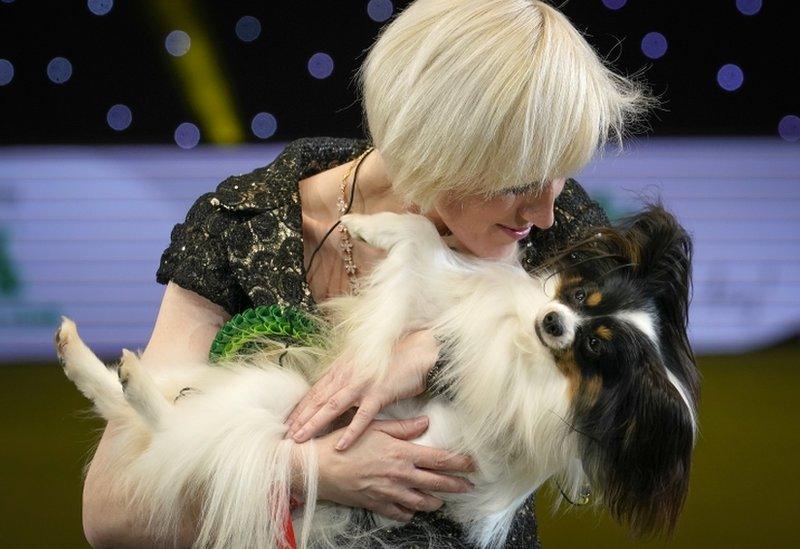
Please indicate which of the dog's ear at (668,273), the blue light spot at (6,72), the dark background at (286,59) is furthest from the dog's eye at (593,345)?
the blue light spot at (6,72)

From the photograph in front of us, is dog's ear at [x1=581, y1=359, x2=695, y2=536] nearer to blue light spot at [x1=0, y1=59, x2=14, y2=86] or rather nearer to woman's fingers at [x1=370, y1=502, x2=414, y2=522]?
woman's fingers at [x1=370, y1=502, x2=414, y2=522]

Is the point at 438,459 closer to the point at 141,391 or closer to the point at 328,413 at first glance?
the point at 328,413

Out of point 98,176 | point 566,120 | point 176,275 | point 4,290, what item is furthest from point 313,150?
point 4,290

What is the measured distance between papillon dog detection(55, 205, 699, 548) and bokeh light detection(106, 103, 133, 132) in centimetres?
130

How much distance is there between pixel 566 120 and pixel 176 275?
2.54ft

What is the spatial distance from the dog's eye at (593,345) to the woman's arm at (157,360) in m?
0.71

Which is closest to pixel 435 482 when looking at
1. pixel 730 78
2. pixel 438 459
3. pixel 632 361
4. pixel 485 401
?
pixel 438 459

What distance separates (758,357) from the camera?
3143 mm

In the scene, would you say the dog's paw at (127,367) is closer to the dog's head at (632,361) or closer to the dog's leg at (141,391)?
the dog's leg at (141,391)

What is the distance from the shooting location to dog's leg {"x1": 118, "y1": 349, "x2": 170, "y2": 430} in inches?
63.9

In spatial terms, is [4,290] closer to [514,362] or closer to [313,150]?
[313,150]

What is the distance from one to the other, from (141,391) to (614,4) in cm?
178

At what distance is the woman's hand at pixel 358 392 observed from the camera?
1685 mm

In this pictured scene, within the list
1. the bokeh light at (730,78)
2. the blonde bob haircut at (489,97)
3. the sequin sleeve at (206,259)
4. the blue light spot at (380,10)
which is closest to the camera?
the blonde bob haircut at (489,97)
